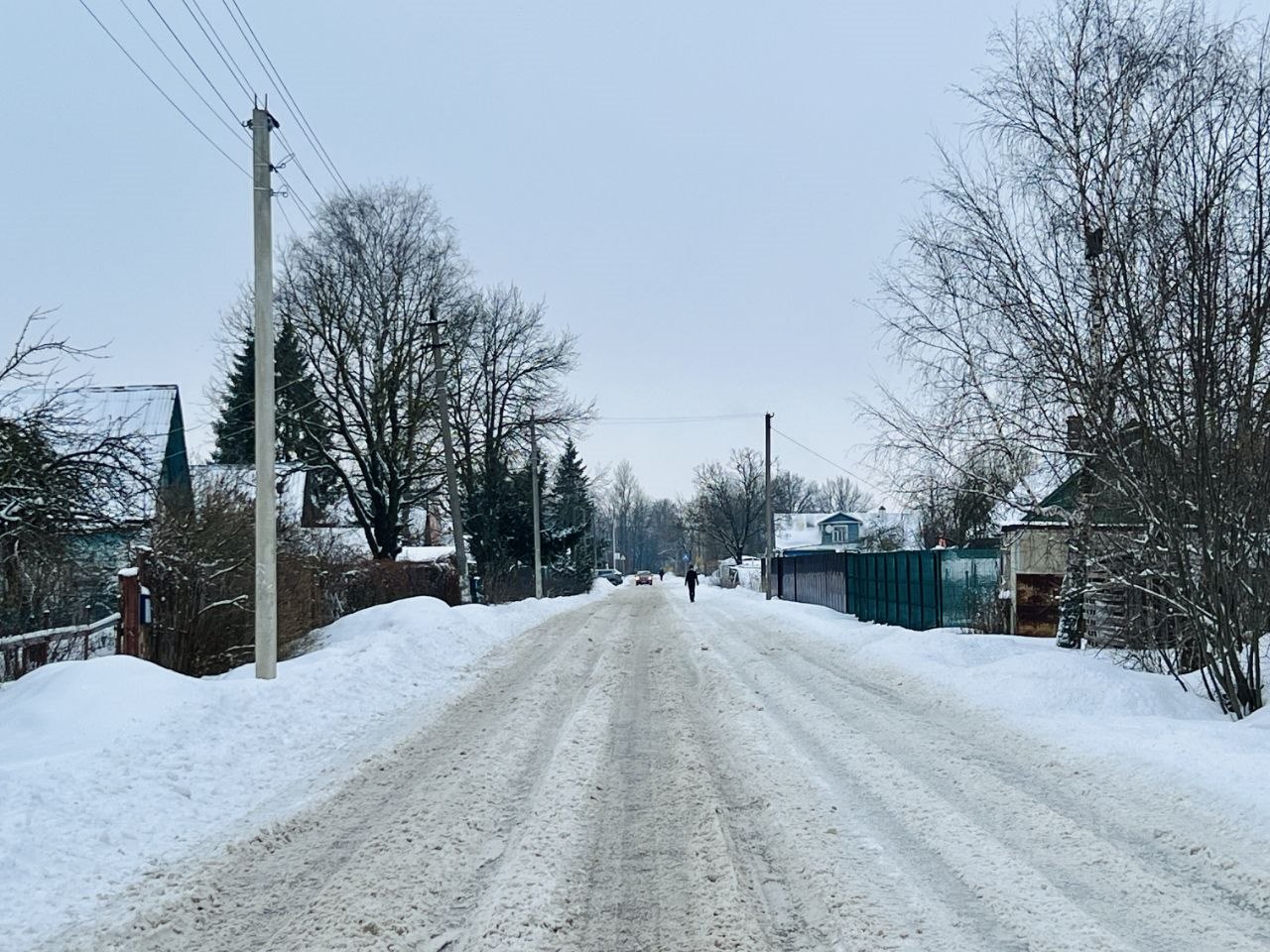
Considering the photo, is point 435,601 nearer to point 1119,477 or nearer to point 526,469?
point 1119,477

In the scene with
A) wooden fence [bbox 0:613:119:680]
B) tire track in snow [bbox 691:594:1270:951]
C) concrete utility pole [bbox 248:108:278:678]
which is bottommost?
tire track in snow [bbox 691:594:1270:951]

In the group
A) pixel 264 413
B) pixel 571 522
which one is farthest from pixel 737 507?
pixel 264 413

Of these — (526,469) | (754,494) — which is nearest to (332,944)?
(526,469)

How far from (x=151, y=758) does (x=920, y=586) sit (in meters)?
17.6

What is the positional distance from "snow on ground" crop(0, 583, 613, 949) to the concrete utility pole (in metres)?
0.58

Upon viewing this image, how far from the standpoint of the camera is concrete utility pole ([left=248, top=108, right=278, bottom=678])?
11812 millimetres

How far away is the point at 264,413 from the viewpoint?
39.9ft

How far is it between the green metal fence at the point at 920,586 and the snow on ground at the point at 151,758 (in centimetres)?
1185

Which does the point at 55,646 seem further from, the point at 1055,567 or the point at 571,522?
the point at 571,522

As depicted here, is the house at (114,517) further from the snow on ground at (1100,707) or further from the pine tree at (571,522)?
the pine tree at (571,522)

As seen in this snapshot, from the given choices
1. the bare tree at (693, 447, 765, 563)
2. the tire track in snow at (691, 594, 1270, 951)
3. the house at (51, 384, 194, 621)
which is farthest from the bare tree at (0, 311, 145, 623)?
the bare tree at (693, 447, 765, 563)

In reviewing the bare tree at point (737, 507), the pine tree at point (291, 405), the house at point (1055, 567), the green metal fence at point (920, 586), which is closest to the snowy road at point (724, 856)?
the house at point (1055, 567)

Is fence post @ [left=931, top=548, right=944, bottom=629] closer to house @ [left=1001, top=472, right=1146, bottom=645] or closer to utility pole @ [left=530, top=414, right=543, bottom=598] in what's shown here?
house @ [left=1001, top=472, right=1146, bottom=645]

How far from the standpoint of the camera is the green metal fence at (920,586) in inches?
837
